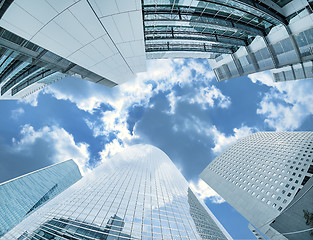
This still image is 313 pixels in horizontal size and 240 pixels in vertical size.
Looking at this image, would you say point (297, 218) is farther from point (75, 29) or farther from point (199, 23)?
point (75, 29)

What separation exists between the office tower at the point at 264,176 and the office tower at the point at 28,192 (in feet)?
333

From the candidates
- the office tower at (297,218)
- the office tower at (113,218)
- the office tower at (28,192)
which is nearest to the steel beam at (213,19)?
the office tower at (113,218)

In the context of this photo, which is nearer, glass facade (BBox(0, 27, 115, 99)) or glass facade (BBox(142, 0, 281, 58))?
glass facade (BBox(0, 27, 115, 99))

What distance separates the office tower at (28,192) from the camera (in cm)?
8124

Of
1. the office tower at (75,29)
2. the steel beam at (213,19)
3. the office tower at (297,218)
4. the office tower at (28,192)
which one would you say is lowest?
the office tower at (297,218)

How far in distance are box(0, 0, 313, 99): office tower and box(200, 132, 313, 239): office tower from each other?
3328 cm

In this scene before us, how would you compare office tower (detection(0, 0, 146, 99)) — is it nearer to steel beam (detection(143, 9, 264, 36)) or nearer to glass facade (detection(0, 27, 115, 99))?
glass facade (detection(0, 27, 115, 99))

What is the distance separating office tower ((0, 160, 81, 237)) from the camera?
8124 centimetres

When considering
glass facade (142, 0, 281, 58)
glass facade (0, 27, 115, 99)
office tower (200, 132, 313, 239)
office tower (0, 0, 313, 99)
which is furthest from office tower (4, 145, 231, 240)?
office tower (200, 132, 313, 239)

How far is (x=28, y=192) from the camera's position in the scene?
10562 centimetres

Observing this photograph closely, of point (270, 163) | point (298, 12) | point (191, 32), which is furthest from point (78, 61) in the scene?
point (270, 163)

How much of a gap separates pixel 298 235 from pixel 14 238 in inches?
2137

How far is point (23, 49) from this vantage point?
10977 mm

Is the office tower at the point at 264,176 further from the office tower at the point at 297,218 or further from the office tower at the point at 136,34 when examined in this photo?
the office tower at the point at 136,34
